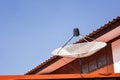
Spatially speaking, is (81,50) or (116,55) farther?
(116,55)

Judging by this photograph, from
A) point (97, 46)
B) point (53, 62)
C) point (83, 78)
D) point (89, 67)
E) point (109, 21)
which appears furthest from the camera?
point (53, 62)

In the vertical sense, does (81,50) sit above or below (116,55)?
below

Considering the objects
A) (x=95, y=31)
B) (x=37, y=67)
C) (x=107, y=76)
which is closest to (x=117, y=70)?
(x=95, y=31)

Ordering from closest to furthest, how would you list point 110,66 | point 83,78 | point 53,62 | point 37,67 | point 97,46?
1. point 83,78
2. point 97,46
3. point 110,66
4. point 53,62
5. point 37,67

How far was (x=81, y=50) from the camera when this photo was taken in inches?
363

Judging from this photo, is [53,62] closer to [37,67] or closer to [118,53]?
[37,67]

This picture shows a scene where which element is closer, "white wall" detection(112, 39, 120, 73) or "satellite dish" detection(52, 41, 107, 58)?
"satellite dish" detection(52, 41, 107, 58)

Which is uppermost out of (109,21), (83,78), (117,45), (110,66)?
(109,21)

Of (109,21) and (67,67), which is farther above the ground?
(109,21)

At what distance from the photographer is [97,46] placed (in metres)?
9.12

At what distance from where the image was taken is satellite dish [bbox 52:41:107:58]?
906 cm

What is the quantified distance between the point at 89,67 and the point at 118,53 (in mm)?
2081

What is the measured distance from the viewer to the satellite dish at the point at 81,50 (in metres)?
9.06

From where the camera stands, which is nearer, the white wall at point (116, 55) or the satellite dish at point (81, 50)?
the satellite dish at point (81, 50)
